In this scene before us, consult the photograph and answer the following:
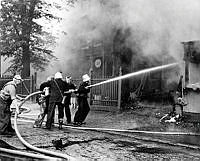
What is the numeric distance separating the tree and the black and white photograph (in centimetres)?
7

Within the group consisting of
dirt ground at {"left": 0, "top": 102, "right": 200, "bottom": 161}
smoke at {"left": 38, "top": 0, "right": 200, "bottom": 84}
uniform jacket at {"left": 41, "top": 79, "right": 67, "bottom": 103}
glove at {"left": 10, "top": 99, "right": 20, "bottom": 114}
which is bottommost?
dirt ground at {"left": 0, "top": 102, "right": 200, "bottom": 161}

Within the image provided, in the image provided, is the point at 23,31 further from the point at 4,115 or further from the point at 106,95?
the point at 4,115

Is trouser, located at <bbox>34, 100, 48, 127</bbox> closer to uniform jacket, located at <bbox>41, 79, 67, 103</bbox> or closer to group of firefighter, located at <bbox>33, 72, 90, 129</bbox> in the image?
group of firefighter, located at <bbox>33, 72, 90, 129</bbox>

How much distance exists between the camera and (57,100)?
28.1 ft

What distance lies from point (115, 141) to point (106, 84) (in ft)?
20.1

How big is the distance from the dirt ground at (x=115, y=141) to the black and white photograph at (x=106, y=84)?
22 millimetres

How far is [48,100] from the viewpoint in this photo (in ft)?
29.7

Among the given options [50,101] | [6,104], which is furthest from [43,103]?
[6,104]

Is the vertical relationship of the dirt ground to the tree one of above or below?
below

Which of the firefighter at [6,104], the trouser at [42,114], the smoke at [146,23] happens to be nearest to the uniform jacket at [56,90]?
the trouser at [42,114]

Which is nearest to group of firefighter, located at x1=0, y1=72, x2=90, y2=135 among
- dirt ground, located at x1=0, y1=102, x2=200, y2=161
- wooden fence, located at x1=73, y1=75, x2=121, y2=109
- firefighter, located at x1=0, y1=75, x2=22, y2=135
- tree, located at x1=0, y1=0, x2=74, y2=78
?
firefighter, located at x1=0, y1=75, x2=22, y2=135

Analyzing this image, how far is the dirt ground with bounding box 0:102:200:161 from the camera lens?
5605mm

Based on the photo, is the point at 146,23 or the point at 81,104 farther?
the point at 146,23

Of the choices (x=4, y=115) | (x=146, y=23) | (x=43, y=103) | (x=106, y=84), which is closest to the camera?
(x=4, y=115)
